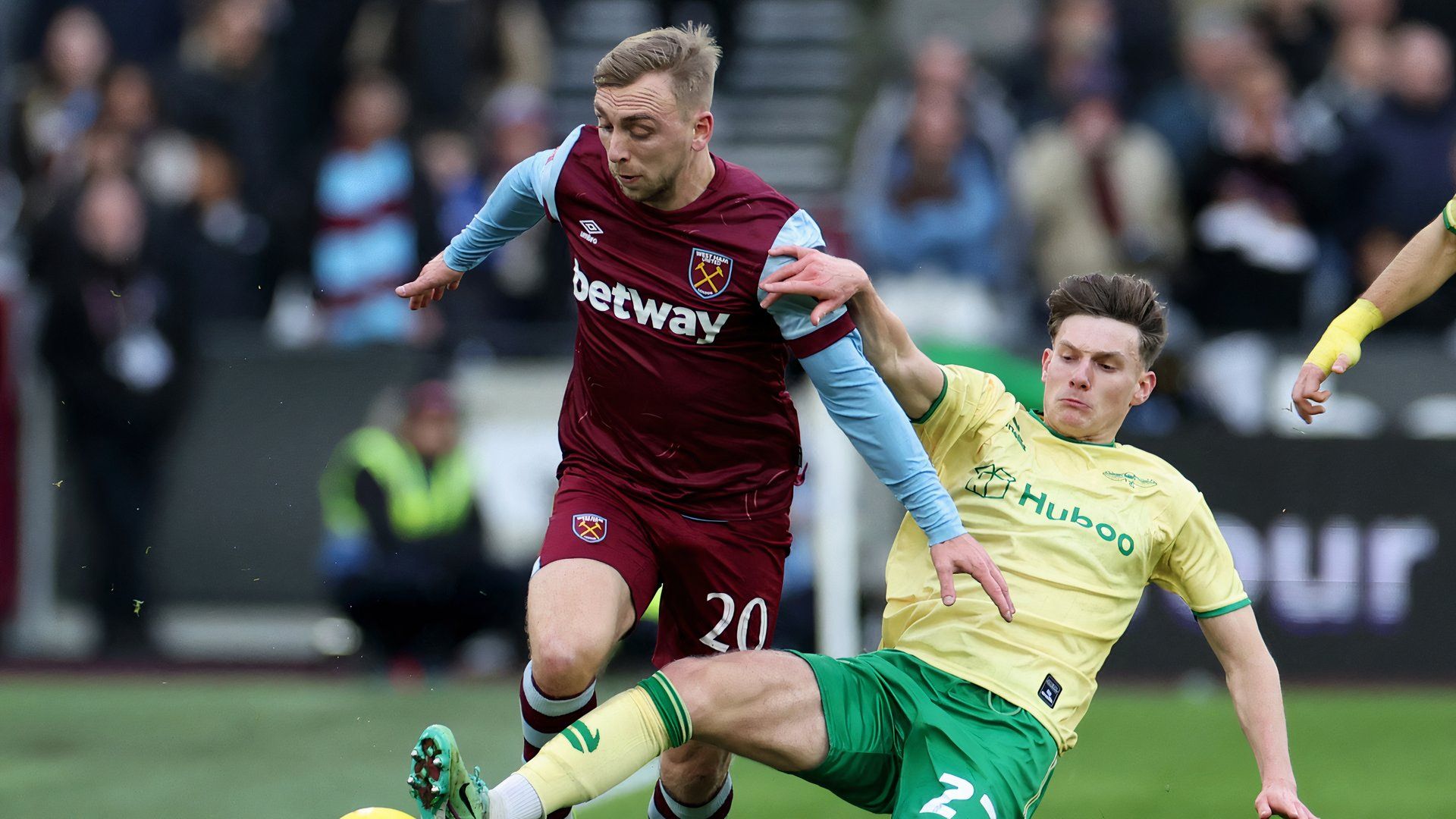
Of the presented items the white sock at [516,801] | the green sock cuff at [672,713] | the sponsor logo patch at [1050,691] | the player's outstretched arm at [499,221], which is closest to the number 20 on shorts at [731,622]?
the green sock cuff at [672,713]

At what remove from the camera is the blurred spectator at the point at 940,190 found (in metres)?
11.9

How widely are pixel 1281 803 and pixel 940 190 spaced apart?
723 centimetres

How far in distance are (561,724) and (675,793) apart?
560 millimetres

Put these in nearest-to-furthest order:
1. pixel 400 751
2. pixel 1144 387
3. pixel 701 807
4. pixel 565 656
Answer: pixel 565 656 → pixel 1144 387 → pixel 701 807 → pixel 400 751

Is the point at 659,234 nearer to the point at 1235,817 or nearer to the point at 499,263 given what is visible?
the point at 1235,817

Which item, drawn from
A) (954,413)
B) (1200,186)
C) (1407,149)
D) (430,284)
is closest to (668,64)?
(430,284)

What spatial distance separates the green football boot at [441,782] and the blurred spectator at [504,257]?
25.6 feet

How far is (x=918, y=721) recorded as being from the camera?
17.5ft

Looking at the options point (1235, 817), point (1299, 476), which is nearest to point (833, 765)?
point (1235, 817)

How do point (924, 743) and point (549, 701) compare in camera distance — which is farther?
point (549, 701)

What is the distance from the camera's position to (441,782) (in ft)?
15.1

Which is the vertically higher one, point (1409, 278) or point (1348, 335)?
point (1409, 278)

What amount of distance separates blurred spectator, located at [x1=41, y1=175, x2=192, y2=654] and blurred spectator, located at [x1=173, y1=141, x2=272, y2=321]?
66 centimetres

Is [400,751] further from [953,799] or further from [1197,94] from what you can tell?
[1197,94]
